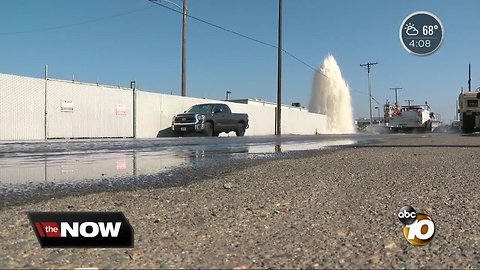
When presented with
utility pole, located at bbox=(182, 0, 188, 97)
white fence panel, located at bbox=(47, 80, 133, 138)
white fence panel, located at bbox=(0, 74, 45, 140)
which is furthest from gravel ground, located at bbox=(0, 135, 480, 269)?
utility pole, located at bbox=(182, 0, 188, 97)

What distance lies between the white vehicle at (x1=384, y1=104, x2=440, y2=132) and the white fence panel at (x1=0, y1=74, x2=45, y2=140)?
28435 millimetres

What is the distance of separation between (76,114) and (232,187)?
18.8 metres

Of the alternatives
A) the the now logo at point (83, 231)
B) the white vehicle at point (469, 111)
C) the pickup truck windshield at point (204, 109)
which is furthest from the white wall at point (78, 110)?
the the now logo at point (83, 231)

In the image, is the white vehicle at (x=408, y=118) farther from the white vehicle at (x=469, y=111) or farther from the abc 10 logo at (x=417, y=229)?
the abc 10 logo at (x=417, y=229)

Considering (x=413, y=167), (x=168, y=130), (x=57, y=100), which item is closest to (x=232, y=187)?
(x=413, y=167)

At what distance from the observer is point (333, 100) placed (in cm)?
5894

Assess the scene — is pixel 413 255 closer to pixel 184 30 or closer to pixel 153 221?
pixel 153 221

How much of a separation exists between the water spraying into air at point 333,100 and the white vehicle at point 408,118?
16.3 metres

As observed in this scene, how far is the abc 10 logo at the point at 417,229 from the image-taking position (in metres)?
2.68

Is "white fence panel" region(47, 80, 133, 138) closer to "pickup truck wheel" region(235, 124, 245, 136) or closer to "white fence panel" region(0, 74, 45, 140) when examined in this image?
"white fence panel" region(0, 74, 45, 140)

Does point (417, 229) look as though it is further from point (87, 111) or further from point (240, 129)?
point (240, 129)

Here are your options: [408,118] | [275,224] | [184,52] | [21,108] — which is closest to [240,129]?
[184,52]

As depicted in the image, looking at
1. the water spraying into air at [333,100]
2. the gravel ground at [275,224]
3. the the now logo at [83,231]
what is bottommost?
the gravel ground at [275,224]

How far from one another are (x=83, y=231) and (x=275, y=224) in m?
1.32
